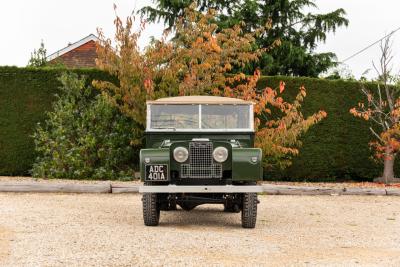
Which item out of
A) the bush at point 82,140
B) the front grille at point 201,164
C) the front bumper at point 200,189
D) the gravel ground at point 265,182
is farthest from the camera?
the bush at point 82,140

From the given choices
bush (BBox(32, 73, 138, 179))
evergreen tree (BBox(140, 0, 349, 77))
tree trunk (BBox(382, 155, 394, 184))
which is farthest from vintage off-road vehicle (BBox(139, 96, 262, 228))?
evergreen tree (BBox(140, 0, 349, 77))

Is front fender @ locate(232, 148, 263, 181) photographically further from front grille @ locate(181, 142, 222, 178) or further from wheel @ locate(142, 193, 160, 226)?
wheel @ locate(142, 193, 160, 226)

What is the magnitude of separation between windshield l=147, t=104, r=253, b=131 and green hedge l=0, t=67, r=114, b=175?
6.54 m

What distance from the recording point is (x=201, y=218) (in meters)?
9.93

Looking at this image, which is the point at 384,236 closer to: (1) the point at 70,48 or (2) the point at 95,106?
(2) the point at 95,106

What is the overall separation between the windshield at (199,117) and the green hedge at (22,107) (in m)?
6.54

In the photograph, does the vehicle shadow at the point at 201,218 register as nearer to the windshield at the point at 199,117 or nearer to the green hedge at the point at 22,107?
the windshield at the point at 199,117

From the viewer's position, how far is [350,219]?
33.4ft

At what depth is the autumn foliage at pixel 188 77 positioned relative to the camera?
14531 millimetres

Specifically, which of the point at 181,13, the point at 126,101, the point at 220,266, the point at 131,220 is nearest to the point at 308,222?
the point at 131,220

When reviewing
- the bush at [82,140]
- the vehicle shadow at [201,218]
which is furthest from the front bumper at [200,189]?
the bush at [82,140]

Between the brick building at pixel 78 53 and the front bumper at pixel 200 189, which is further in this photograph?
the brick building at pixel 78 53

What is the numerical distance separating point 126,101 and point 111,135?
3.06 feet

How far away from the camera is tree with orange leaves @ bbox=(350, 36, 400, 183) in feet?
53.1
